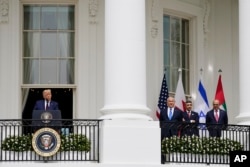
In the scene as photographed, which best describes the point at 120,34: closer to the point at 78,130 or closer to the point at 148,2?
the point at 78,130

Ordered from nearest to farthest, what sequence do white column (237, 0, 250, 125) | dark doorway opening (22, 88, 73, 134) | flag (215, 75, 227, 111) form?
white column (237, 0, 250, 125), dark doorway opening (22, 88, 73, 134), flag (215, 75, 227, 111)

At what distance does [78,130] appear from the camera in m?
29.2

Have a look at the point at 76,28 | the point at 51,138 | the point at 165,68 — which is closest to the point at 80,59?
the point at 76,28

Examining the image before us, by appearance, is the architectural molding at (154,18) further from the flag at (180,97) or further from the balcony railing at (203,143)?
the balcony railing at (203,143)

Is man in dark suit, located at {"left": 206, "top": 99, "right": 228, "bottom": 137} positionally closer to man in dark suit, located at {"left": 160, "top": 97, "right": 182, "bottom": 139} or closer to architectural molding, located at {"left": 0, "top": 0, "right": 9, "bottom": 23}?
man in dark suit, located at {"left": 160, "top": 97, "right": 182, "bottom": 139}

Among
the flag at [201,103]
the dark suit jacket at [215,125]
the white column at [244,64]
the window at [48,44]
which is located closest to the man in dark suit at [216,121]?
the dark suit jacket at [215,125]

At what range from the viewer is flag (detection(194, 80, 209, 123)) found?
33222mm

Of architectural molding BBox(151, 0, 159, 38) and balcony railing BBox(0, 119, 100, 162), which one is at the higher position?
architectural molding BBox(151, 0, 159, 38)

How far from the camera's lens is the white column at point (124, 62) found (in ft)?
91.0

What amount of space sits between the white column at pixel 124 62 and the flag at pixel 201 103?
5.45m

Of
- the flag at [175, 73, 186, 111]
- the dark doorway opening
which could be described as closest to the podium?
the dark doorway opening

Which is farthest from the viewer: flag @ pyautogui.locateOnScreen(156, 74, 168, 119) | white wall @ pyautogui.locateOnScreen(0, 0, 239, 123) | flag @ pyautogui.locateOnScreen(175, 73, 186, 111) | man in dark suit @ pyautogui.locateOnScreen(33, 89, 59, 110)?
flag @ pyautogui.locateOnScreen(175, 73, 186, 111)

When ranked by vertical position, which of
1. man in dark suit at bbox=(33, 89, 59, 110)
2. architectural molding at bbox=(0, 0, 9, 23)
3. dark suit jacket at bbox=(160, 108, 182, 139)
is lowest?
dark suit jacket at bbox=(160, 108, 182, 139)

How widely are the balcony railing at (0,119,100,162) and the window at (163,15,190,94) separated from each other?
6434 mm
